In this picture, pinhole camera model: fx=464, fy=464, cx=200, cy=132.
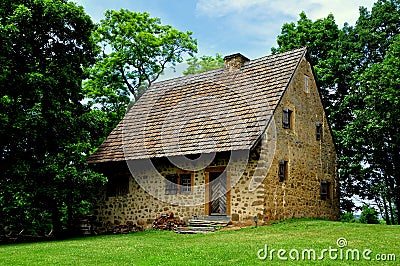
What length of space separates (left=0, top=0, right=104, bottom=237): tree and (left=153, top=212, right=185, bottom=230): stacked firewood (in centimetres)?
283

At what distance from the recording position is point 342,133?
22922mm

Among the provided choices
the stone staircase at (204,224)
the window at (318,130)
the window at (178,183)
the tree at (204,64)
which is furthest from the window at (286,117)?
the tree at (204,64)

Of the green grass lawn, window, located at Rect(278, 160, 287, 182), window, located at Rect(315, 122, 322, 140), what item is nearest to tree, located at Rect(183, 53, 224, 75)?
window, located at Rect(315, 122, 322, 140)

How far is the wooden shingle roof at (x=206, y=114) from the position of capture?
17547mm

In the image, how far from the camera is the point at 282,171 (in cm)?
1809

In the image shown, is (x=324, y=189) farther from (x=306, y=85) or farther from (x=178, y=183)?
(x=178, y=183)

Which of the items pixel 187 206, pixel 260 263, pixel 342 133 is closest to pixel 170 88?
pixel 187 206

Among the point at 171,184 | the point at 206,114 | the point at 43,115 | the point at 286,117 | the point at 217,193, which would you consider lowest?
the point at 217,193

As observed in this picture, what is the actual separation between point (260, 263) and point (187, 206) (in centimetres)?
907

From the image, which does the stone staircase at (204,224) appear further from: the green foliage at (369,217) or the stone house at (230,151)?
the green foliage at (369,217)

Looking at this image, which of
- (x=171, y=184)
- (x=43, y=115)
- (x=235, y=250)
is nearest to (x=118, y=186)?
(x=171, y=184)

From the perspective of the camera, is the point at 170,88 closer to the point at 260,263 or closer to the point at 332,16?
the point at 332,16

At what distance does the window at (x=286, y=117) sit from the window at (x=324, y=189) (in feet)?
12.8

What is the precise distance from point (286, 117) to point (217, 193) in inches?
163
